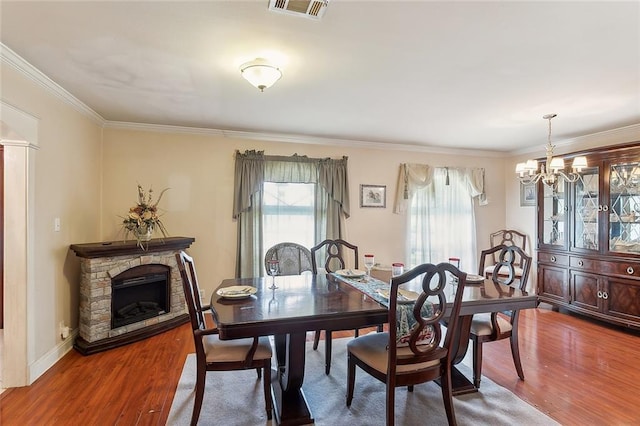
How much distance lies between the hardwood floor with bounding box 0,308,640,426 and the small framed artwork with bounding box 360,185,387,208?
244cm

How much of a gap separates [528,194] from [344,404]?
469 centimetres

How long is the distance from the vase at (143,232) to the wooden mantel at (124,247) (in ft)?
0.20

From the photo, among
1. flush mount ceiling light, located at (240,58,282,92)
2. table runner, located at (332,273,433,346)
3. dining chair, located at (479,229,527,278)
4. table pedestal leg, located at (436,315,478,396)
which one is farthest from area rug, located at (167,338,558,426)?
dining chair, located at (479,229,527,278)

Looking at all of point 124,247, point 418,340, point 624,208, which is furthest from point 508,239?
point 124,247

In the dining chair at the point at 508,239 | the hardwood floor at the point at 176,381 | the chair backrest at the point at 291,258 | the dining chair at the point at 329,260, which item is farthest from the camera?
the dining chair at the point at 508,239

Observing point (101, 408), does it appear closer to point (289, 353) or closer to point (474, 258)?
point (289, 353)

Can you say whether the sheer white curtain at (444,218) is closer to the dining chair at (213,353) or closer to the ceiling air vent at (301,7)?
the dining chair at (213,353)

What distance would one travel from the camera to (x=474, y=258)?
5.54m

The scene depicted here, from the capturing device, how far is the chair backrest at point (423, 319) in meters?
1.84

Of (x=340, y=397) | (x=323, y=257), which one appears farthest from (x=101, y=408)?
(x=323, y=257)

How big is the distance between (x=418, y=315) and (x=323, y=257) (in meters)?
2.82

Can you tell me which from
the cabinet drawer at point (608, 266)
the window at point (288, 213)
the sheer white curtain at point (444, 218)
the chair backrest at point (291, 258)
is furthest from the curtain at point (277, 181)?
the cabinet drawer at point (608, 266)

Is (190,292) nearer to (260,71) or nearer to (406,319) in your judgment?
(406,319)

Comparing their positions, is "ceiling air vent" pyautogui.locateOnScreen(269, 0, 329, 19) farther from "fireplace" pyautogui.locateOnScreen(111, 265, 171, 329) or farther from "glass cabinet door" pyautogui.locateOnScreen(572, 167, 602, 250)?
"glass cabinet door" pyautogui.locateOnScreen(572, 167, 602, 250)
